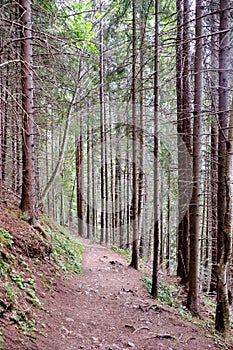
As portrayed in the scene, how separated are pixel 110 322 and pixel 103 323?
176 mm

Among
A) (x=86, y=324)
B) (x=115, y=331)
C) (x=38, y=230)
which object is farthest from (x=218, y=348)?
(x=38, y=230)

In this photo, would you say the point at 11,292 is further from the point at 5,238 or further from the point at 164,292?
the point at 164,292

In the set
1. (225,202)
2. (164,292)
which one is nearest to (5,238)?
(225,202)

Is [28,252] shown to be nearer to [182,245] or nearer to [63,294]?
[63,294]

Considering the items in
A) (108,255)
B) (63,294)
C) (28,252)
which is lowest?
(108,255)

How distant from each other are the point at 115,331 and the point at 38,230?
3.06m

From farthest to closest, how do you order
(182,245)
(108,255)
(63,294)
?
(108,255) < (182,245) < (63,294)

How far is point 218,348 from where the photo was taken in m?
4.80

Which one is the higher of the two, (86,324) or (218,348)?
(86,324)

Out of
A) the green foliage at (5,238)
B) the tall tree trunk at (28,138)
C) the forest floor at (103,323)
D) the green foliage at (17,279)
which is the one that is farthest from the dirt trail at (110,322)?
the tall tree trunk at (28,138)

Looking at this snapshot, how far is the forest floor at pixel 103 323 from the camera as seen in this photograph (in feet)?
12.4

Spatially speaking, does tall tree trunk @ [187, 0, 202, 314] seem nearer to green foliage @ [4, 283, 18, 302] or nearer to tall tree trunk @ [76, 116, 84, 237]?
green foliage @ [4, 283, 18, 302]

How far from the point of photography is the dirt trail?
13.4ft

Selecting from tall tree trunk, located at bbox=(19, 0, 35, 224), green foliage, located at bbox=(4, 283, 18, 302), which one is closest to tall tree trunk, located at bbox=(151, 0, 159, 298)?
tall tree trunk, located at bbox=(19, 0, 35, 224)
